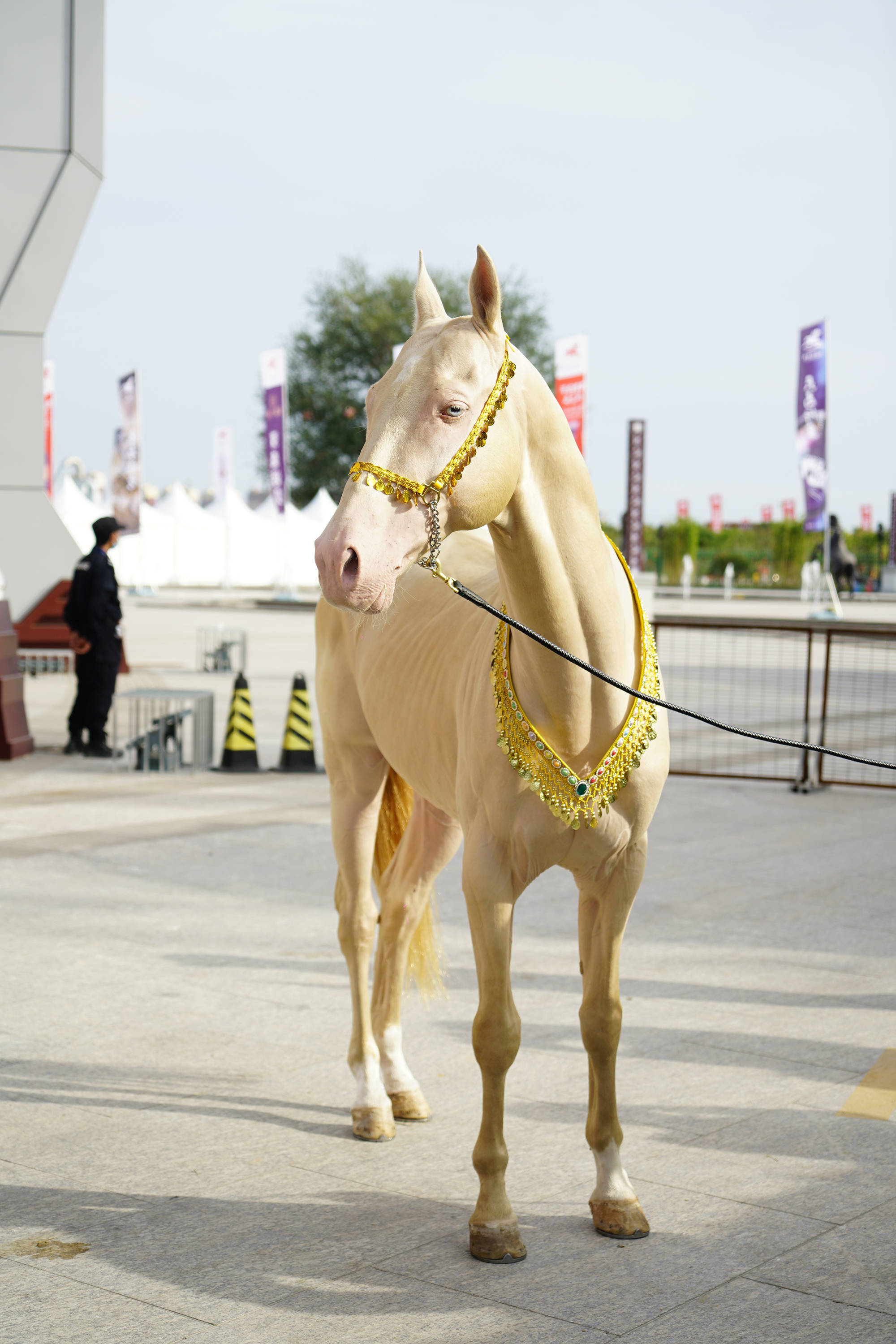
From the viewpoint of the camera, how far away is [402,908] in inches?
183

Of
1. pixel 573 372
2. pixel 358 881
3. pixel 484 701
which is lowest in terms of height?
pixel 358 881

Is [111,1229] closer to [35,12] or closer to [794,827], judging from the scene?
[794,827]

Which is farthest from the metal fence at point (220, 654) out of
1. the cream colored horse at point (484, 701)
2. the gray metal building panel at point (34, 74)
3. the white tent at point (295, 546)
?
the white tent at point (295, 546)

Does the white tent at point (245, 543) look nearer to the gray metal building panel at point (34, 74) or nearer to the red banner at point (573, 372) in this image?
the red banner at point (573, 372)

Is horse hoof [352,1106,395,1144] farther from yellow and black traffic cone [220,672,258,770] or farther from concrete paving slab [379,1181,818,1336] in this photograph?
yellow and black traffic cone [220,672,258,770]

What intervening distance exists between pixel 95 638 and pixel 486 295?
981cm

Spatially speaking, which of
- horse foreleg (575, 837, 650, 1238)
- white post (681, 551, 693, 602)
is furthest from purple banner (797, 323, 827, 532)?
horse foreleg (575, 837, 650, 1238)

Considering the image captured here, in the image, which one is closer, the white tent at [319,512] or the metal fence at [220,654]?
the metal fence at [220,654]

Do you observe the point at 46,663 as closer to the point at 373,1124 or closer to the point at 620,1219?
the point at 373,1124

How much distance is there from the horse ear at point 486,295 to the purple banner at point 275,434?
35844 mm

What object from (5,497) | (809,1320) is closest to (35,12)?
(5,497)

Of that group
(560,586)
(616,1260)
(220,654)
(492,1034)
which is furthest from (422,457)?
(220,654)

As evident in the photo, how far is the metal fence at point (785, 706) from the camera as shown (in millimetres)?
11695

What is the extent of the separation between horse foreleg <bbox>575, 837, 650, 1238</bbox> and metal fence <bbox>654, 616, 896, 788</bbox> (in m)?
5.15
